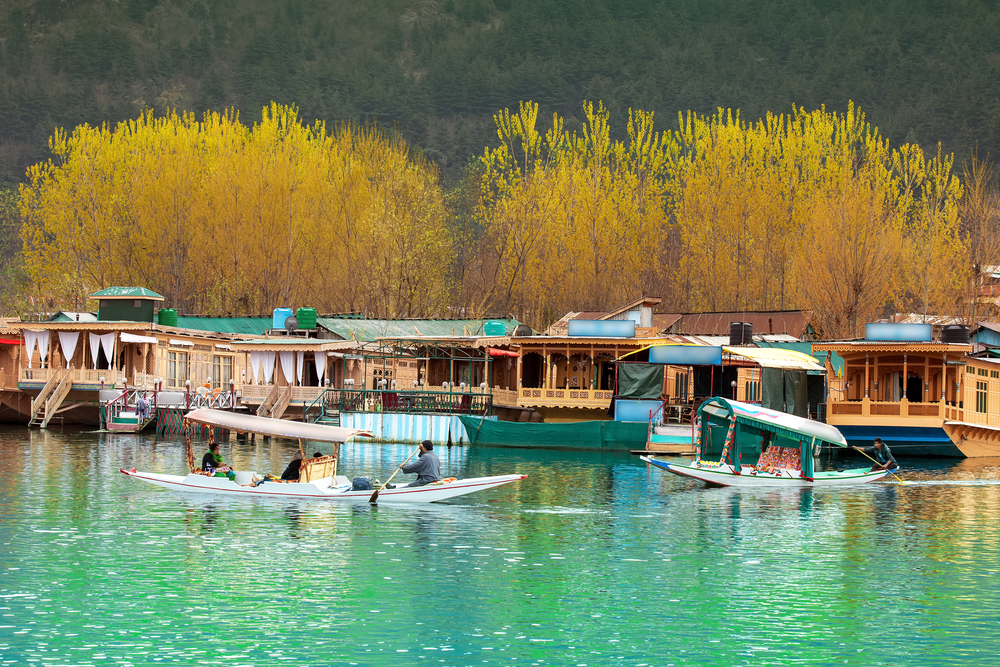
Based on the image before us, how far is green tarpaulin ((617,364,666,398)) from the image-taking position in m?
45.0

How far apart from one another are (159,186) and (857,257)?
138ft

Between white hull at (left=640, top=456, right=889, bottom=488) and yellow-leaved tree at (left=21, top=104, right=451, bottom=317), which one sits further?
yellow-leaved tree at (left=21, top=104, right=451, bottom=317)

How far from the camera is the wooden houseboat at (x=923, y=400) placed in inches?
1698

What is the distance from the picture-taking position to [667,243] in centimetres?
7562

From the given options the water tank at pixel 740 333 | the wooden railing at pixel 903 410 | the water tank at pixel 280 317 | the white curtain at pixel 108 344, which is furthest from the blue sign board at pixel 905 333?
the white curtain at pixel 108 344

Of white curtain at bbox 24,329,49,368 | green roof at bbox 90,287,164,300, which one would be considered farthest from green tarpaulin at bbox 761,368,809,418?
white curtain at bbox 24,329,49,368

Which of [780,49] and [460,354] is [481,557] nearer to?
[460,354]

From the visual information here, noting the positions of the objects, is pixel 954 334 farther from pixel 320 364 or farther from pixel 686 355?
pixel 320 364

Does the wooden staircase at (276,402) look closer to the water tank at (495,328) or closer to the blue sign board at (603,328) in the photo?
the water tank at (495,328)

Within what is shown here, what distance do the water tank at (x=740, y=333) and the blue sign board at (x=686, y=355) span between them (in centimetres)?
629

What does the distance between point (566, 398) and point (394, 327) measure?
1499cm

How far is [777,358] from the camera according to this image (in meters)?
41.5

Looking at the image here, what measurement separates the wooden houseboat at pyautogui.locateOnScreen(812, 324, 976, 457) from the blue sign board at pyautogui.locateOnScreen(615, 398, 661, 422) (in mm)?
7111

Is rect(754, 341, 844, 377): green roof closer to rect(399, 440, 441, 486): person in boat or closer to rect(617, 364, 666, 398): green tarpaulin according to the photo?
rect(617, 364, 666, 398): green tarpaulin
